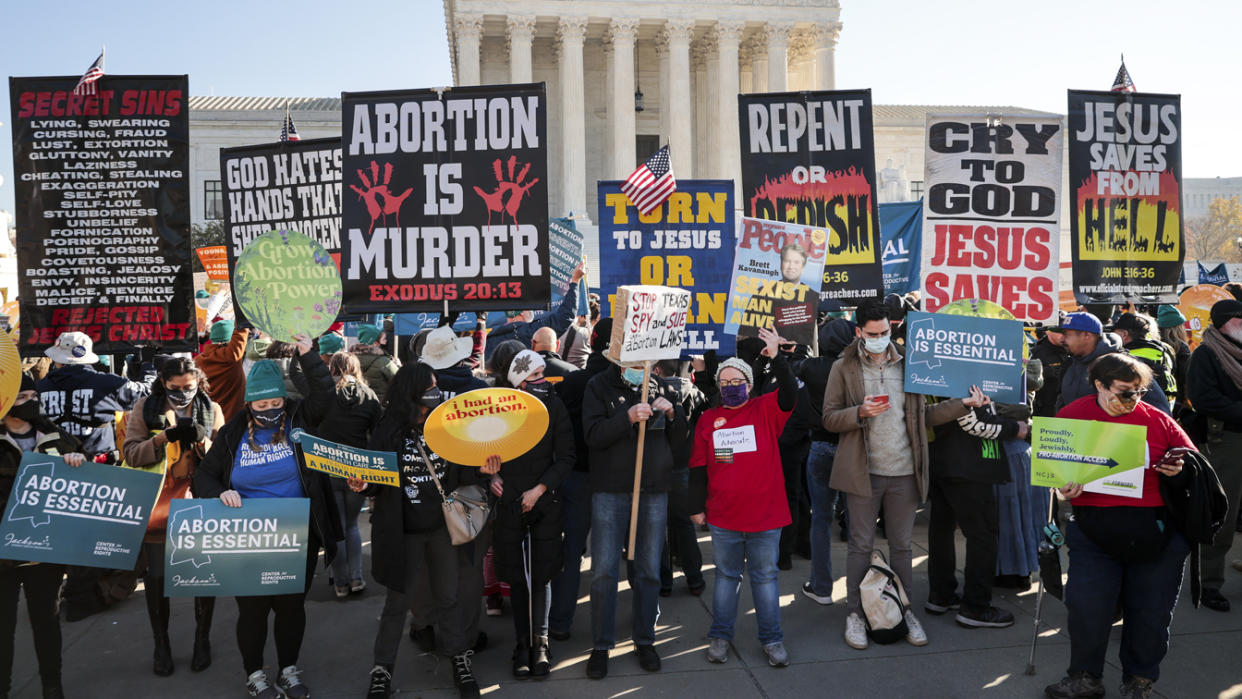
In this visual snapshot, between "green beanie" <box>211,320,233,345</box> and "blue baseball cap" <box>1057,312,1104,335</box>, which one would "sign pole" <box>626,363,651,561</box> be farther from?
"green beanie" <box>211,320,233,345</box>

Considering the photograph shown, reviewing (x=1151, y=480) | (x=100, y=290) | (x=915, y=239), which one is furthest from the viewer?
(x=915, y=239)

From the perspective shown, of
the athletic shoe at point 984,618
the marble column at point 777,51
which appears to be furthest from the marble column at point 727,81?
the athletic shoe at point 984,618

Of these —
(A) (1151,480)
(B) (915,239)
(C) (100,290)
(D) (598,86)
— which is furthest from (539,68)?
(A) (1151,480)

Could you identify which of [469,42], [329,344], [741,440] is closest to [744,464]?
[741,440]

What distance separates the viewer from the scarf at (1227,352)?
5.54m

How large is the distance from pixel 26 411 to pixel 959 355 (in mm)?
5243

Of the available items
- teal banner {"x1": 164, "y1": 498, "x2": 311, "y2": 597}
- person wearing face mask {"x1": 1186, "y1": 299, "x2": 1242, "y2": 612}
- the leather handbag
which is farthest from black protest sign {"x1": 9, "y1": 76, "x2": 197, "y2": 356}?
person wearing face mask {"x1": 1186, "y1": 299, "x2": 1242, "y2": 612}

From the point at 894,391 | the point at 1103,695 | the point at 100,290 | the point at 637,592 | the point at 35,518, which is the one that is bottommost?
the point at 1103,695

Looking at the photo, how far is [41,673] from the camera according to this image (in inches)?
179

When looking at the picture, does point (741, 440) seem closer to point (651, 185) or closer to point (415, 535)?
point (415, 535)

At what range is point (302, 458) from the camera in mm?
4574

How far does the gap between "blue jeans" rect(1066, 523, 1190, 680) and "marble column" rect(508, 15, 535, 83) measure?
3770cm

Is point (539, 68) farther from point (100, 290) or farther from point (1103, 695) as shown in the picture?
point (1103, 695)

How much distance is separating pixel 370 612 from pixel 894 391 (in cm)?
382
